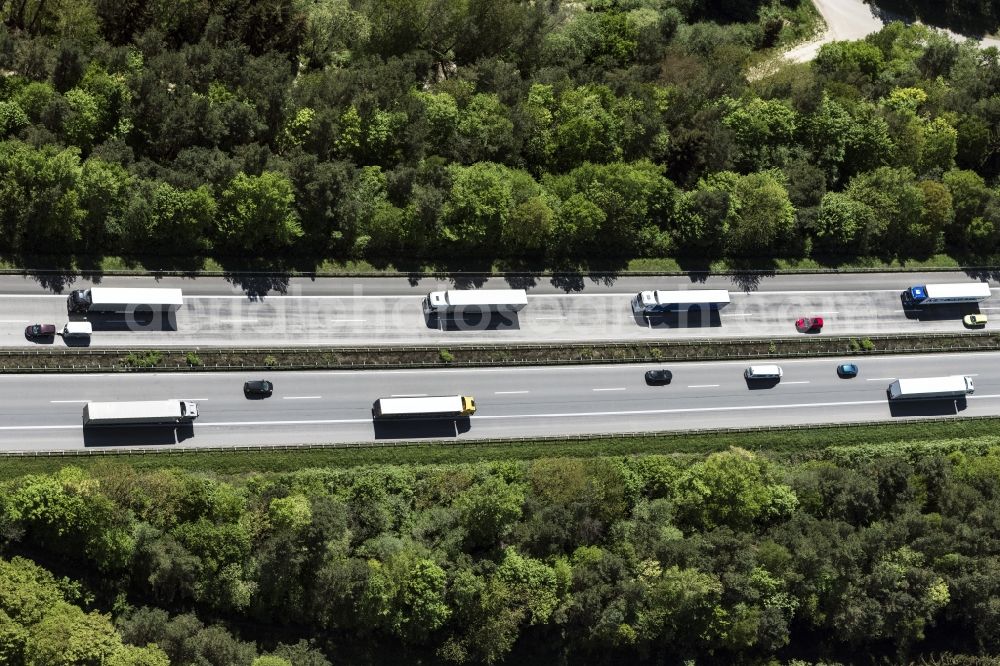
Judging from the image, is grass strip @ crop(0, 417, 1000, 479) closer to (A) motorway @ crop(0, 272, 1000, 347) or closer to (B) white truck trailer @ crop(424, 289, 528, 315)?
(A) motorway @ crop(0, 272, 1000, 347)

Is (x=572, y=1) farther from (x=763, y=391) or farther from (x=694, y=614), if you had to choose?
(x=694, y=614)

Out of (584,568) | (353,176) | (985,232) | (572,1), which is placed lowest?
(584,568)

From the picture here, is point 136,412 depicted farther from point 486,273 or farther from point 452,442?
point 486,273

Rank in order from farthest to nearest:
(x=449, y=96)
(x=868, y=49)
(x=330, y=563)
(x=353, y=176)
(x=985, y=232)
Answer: (x=868, y=49) < (x=985, y=232) < (x=449, y=96) < (x=353, y=176) < (x=330, y=563)

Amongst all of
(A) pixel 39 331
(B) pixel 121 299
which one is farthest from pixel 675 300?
(A) pixel 39 331

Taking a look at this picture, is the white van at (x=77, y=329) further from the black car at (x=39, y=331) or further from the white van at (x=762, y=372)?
the white van at (x=762, y=372)

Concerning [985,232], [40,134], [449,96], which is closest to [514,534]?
[449,96]

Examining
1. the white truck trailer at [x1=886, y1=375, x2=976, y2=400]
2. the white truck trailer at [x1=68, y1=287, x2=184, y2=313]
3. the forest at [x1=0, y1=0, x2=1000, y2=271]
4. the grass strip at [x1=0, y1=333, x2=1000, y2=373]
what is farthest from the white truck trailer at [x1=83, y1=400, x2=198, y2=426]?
the white truck trailer at [x1=886, y1=375, x2=976, y2=400]
